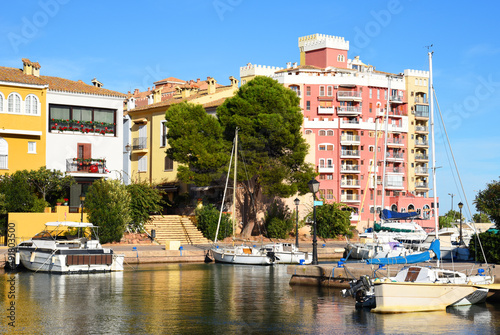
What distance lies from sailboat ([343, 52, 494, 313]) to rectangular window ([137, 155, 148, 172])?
1881 inches

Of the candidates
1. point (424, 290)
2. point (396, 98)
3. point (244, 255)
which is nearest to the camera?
point (424, 290)

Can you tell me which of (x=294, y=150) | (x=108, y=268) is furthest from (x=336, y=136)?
(x=108, y=268)

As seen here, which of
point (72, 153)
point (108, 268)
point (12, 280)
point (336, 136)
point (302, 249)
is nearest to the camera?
point (12, 280)

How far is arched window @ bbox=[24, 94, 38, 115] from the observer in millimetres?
52469

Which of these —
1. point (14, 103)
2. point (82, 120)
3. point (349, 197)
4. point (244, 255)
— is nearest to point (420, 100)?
point (349, 197)

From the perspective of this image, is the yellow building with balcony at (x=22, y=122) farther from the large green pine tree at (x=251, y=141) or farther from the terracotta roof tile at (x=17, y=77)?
the large green pine tree at (x=251, y=141)

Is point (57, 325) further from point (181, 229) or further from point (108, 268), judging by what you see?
point (181, 229)

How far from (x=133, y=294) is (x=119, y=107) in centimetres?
3145

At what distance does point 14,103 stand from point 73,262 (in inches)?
798

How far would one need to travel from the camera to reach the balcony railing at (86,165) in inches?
2141

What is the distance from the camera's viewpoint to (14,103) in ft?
170

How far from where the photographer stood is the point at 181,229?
2210 inches

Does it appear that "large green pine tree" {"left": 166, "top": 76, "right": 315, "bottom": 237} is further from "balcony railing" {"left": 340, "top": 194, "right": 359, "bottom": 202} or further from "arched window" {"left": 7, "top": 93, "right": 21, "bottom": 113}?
"balcony railing" {"left": 340, "top": 194, "right": 359, "bottom": 202}

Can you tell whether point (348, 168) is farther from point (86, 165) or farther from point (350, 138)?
point (86, 165)
